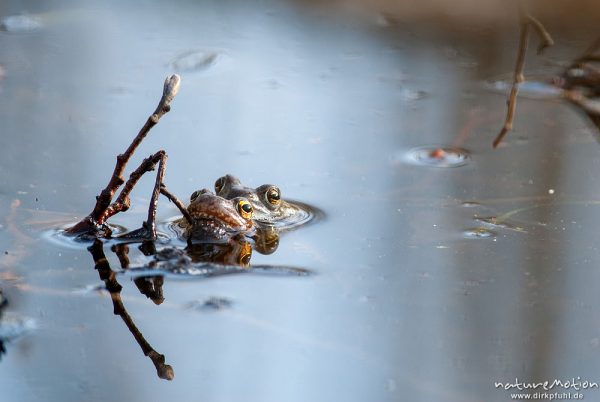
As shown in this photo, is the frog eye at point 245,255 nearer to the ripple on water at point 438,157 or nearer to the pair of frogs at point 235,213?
the pair of frogs at point 235,213

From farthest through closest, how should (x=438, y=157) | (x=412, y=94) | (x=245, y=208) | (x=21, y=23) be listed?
(x=21, y=23), (x=412, y=94), (x=438, y=157), (x=245, y=208)

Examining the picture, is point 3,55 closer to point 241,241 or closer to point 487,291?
point 241,241

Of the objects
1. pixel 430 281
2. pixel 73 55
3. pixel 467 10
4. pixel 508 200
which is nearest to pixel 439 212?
pixel 508 200

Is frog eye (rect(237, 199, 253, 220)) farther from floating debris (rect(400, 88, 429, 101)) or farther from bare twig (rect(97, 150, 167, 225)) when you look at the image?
floating debris (rect(400, 88, 429, 101))

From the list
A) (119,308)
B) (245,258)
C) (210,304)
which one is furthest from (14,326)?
(245,258)

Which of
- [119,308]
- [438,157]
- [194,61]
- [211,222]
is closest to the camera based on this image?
[119,308]

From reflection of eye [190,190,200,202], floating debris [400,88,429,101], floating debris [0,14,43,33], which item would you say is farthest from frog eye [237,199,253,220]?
floating debris [0,14,43,33]

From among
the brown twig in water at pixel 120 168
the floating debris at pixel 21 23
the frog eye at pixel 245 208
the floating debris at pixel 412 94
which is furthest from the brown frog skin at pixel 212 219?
the floating debris at pixel 21 23

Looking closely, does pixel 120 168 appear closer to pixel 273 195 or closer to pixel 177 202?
pixel 177 202
